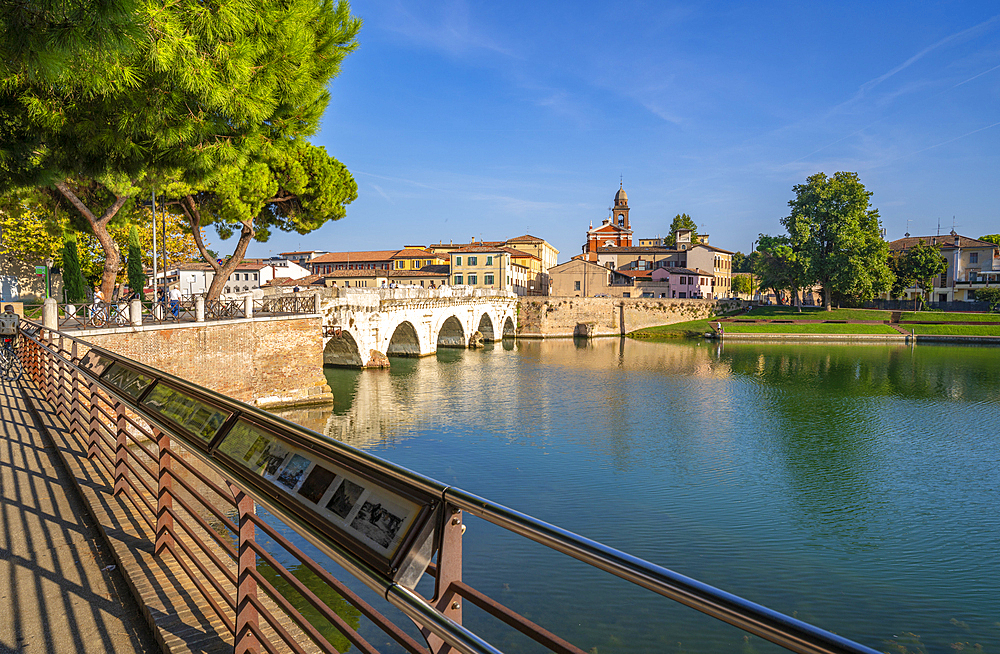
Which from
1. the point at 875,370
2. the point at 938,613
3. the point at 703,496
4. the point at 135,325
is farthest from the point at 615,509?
the point at 875,370

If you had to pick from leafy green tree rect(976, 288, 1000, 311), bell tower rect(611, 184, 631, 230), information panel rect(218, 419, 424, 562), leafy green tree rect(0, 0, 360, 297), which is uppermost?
bell tower rect(611, 184, 631, 230)

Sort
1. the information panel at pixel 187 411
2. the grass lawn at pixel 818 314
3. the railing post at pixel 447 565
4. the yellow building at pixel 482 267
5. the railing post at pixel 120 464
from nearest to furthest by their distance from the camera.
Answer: the railing post at pixel 447 565
the information panel at pixel 187 411
the railing post at pixel 120 464
the grass lawn at pixel 818 314
the yellow building at pixel 482 267

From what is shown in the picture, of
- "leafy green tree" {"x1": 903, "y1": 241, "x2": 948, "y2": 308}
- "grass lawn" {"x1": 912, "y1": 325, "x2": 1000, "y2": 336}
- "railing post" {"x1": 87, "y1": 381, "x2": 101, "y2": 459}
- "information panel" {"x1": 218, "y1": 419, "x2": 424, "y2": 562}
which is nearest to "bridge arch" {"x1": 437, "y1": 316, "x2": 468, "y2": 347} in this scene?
"railing post" {"x1": 87, "y1": 381, "x2": 101, "y2": 459}

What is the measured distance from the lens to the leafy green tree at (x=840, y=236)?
57.8 metres

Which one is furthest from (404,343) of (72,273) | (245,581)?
(245,581)

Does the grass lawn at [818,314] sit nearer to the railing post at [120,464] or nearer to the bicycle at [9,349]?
the bicycle at [9,349]

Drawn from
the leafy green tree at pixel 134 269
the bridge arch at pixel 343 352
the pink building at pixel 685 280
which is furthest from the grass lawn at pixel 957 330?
the leafy green tree at pixel 134 269

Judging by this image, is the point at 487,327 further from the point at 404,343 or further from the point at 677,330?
the point at 677,330

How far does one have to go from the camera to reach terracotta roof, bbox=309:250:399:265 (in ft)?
276

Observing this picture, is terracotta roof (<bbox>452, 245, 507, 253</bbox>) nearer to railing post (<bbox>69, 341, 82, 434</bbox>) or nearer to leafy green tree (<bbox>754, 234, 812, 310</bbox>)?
leafy green tree (<bbox>754, 234, 812, 310</bbox>)

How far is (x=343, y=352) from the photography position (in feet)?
113

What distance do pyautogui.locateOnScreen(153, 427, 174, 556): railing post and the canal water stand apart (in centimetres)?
603

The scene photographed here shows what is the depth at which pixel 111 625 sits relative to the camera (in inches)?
144

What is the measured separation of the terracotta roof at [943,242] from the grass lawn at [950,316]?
12.6m
